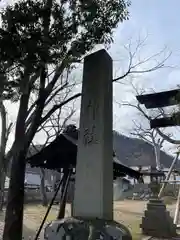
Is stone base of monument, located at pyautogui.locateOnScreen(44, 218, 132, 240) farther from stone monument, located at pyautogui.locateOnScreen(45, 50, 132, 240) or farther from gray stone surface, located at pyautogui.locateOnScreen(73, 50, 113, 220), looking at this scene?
gray stone surface, located at pyautogui.locateOnScreen(73, 50, 113, 220)

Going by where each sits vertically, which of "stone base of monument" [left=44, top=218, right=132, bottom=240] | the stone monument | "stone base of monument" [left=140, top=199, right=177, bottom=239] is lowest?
"stone base of monument" [left=140, top=199, right=177, bottom=239]

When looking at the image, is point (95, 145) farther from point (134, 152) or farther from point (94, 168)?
point (134, 152)

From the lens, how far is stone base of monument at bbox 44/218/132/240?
263cm

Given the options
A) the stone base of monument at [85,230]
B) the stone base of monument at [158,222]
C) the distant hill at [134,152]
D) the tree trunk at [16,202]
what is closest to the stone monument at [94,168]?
the stone base of monument at [85,230]

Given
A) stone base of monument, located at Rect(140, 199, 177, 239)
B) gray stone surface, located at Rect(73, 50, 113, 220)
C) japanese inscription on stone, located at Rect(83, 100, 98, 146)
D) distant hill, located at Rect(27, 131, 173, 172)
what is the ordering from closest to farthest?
gray stone surface, located at Rect(73, 50, 113, 220) → japanese inscription on stone, located at Rect(83, 100, 98, 146) → stone base of monument, located at Rect(140, 199, 177, 239) → distant hill, located at Rect(27, 131, 173, 172)

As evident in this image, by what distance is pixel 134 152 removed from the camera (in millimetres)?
35375

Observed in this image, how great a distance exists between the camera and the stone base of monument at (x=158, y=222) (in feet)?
30.8

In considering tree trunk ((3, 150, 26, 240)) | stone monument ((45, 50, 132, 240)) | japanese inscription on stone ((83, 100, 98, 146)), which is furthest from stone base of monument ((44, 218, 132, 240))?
tree trunk ((3, 150, 26, 240))

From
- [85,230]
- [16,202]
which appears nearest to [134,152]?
[16,202]

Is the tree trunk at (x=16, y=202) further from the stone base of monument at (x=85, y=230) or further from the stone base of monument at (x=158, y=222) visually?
the stone base of monument at (x=158, y=222)

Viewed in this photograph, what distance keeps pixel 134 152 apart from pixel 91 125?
32774 millimetres

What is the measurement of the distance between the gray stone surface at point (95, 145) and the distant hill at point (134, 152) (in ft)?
92.1

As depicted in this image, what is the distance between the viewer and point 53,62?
4.44 meters

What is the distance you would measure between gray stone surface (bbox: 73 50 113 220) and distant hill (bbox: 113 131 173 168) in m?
28.1
